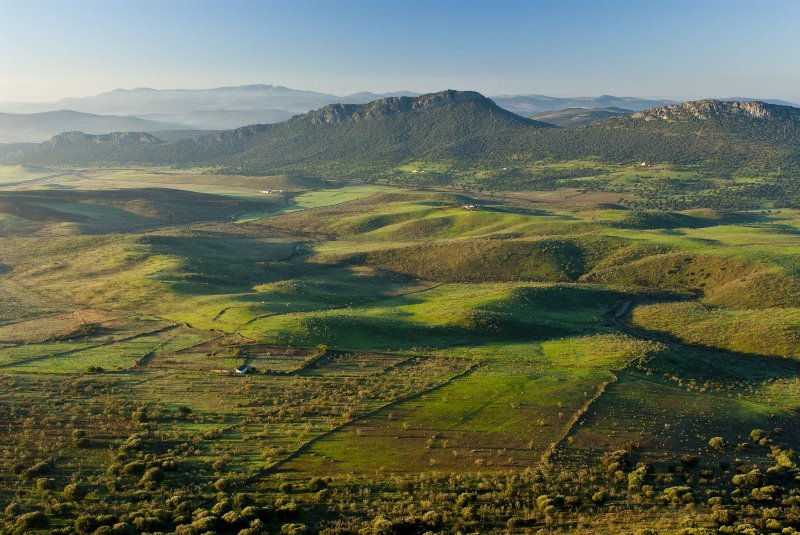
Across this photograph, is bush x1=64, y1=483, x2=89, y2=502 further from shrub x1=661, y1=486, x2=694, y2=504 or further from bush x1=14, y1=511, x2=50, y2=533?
shrub x1=661, y1=486, x2=694, y2=504

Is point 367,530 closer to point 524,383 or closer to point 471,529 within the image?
point 471,529

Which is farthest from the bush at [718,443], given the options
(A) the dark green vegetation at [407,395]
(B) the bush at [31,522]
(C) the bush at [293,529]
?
(B) the bush at [31,522]

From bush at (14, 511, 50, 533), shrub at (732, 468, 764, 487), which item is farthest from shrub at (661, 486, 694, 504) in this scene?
bush at (14, 511, 50, 533)

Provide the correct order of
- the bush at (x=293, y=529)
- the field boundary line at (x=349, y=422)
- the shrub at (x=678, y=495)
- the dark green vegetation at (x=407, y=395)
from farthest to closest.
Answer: the field boundary line at (x=349, y=422) → the shrub at (x=678, y=495) → the dark green vegetation at (x=407, y=395) → the bush at (x=293, y=529)

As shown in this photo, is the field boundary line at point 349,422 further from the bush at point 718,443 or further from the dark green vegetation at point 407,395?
the bush at point 718,443

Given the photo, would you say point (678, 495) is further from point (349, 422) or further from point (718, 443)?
point (349, 422)

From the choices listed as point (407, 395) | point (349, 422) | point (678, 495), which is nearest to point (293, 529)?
point (349, 422)

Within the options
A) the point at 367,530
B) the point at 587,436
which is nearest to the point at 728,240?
the point at 587,436

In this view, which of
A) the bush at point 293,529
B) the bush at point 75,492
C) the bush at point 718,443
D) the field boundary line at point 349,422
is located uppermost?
the bush at point 75,492

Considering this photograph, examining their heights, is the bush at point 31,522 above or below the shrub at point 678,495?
above
